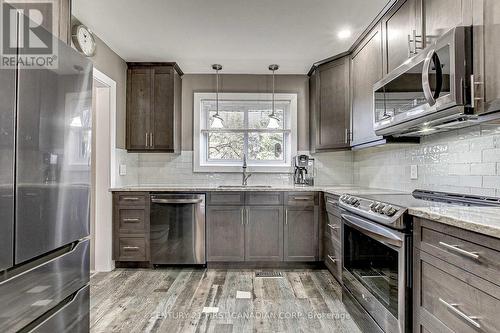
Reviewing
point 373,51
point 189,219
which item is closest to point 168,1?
point 373,51

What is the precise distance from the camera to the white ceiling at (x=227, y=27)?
243 cm

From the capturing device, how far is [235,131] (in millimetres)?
4102

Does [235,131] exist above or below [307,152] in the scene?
above

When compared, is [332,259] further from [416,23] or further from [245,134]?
[416,23]

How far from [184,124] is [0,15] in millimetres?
3025

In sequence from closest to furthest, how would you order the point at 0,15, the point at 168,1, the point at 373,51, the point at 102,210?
the point at 0,15, the point at 168,1, the point at 373,51, the point at 102,210

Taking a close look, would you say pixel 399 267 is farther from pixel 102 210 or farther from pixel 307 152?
pixel 102 210

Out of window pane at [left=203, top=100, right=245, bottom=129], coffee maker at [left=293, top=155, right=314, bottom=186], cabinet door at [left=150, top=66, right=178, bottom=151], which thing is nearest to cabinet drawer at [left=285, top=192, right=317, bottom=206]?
coffee maker at [left=293, top=155, right=314, bottom=186]

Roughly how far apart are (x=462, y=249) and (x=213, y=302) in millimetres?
1961

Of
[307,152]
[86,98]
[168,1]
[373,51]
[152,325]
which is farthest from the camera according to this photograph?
[307,152]

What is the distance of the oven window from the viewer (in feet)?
5.63

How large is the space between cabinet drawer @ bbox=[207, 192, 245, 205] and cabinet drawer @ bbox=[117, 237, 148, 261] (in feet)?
2.96

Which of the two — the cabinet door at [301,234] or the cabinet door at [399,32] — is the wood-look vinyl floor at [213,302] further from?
the cabinet door at [399,32]
